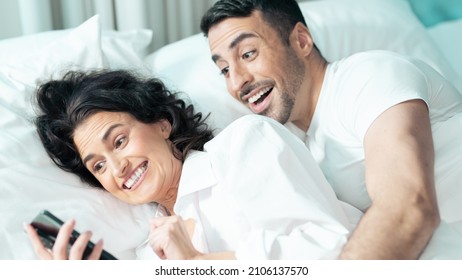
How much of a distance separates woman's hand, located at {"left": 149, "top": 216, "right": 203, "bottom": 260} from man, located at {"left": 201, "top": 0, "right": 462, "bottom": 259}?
272 mm

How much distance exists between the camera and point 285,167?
1104 millimetres

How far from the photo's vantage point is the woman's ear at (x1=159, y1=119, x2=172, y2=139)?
1.41 m

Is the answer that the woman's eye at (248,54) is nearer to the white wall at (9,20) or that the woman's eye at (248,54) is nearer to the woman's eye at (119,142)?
the woman's eye at (119,142)

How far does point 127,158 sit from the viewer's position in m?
1.28

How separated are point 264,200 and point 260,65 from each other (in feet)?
1.47

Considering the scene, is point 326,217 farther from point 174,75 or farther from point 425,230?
point 174,75

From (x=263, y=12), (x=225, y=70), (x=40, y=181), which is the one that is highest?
(x=263, y=12)

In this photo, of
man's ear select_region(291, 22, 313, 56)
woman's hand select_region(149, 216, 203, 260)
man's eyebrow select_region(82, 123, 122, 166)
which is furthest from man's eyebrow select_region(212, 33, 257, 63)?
woman's hand select_region(149, 216, 203, 260)

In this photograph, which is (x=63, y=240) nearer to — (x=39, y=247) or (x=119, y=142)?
(x=39, y=247)

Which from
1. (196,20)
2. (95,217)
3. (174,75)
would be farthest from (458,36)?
(95,217)

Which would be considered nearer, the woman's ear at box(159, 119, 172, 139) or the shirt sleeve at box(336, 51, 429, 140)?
the shirt sleeve at box(336, 51, 429, 140)

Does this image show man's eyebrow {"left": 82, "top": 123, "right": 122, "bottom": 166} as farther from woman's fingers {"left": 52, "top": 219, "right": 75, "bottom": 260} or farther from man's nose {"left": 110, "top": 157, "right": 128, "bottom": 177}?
woman's fingers {"left": 52, "top": 219, "right": 75, "bottom": 260}

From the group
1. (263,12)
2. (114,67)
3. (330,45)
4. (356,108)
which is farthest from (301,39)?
(114,67)

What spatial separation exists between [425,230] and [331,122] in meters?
0.40
